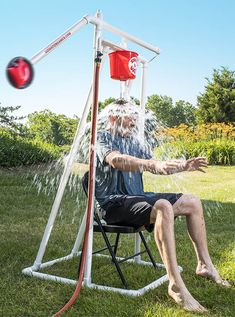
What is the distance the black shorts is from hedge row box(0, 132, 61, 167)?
18.2 feet

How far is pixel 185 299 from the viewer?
8.51ft

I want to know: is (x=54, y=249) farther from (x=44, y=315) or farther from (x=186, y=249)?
(x=44, y=315)

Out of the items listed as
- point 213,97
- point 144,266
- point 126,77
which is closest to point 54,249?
point 144,266

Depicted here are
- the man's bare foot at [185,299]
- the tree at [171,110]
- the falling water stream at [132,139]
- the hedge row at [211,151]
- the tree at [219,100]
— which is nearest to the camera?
the man's bare foot at [185,299]

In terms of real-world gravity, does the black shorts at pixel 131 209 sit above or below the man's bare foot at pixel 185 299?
above

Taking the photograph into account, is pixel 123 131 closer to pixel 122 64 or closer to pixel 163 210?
pixel 122 64

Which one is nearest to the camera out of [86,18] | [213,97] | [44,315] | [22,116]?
→ [44,315]

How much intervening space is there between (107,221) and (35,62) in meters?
1.01

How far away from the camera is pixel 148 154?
3225 millimetres

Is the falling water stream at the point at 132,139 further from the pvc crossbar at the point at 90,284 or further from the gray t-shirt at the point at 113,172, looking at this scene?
the pvc crossbar at the point at 90,284

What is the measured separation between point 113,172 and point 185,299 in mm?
857

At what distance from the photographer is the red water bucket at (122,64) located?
10.2ft

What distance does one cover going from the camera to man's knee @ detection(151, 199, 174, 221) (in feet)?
8.91

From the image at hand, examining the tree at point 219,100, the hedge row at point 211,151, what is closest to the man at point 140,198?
the hedge row at point 211,151
